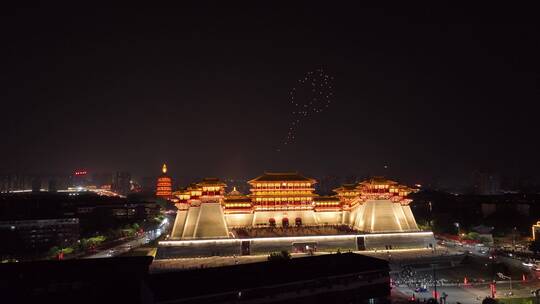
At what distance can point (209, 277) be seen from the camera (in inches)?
791

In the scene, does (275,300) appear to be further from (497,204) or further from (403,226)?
(497,204)

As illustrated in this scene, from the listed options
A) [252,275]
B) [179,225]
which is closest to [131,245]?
[179,225]

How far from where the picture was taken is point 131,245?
50375 millimetres

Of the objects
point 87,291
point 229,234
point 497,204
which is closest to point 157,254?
point 229,234

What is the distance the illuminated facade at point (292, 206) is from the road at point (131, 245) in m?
6.95

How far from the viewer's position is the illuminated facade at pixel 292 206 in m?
44.3

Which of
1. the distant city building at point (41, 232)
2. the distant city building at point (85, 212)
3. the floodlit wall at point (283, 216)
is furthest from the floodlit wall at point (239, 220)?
the distant city building at point (85, 212)

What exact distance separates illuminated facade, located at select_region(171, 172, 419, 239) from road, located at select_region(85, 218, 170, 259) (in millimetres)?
6950

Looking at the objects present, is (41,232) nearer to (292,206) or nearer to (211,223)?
(211,223)

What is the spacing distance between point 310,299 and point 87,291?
1341 centimetres

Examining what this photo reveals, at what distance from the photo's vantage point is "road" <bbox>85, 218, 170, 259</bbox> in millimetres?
43819

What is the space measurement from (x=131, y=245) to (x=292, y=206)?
18917 mm

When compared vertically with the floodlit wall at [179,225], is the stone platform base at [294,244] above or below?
below

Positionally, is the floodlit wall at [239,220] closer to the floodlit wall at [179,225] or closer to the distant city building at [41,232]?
the floodlit wall at [179,225]
